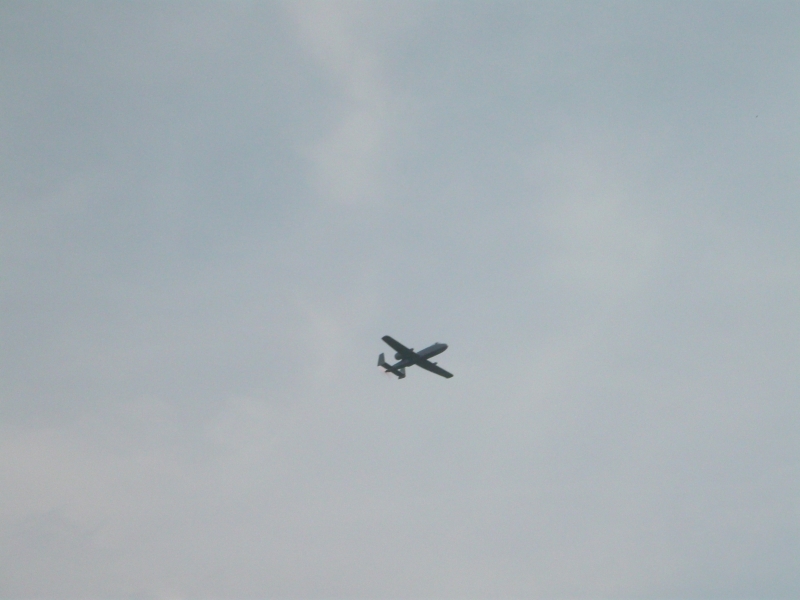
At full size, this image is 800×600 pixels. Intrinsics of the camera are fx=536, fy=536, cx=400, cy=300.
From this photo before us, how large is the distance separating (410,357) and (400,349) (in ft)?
10.8

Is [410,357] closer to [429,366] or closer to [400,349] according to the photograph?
[400,349]

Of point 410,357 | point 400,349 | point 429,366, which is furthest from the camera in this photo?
point 429,366

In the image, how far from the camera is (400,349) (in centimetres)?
11756

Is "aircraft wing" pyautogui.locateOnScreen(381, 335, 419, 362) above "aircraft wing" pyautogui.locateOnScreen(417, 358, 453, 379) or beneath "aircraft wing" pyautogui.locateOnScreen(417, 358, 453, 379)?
above

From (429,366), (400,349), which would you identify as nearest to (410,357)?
(400,349)

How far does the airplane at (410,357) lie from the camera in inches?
4611

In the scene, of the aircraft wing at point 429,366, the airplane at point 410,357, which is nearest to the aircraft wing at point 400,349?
the airplane at point 410,357

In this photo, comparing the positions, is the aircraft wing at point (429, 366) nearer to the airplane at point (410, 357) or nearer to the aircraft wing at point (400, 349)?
the airplane at point (410, 357)

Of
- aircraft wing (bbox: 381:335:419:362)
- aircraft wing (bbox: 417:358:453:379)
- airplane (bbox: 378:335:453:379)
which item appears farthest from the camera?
aircraft wing (bbox: 417:358:453:379)

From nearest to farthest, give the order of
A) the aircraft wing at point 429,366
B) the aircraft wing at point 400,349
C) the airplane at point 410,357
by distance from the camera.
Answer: the aircraft wing at point 400,349 → the airplane at point 410,357 → the aircraft wing at point 429,366

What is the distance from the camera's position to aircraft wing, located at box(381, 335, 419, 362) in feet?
375

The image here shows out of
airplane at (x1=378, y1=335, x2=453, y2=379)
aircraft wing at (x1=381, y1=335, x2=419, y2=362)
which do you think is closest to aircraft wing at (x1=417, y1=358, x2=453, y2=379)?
airplane at (x1=378, y1=335, x2=453, y2=379)

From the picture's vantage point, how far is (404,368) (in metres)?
124

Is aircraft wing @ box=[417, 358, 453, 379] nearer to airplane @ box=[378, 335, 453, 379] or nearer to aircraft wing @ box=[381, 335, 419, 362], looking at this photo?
airplane @ box=[378, 335, 453, 379]
